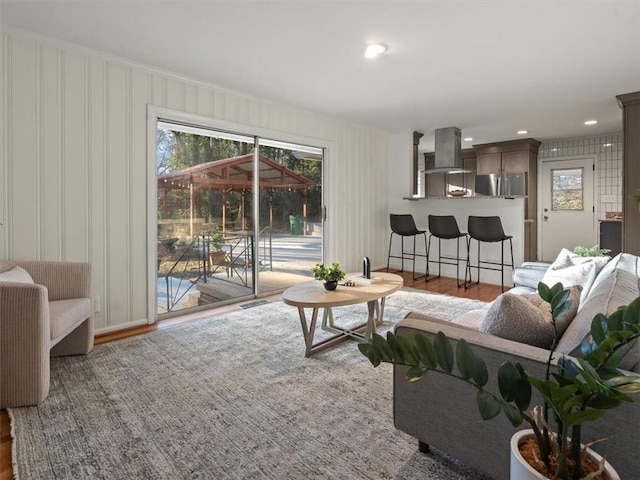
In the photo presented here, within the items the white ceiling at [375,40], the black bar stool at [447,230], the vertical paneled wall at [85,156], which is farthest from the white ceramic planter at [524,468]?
the black bar stool at [447,230]

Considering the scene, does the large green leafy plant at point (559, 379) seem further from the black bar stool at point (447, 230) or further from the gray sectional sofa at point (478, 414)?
the black bar stool at point (447, 230)

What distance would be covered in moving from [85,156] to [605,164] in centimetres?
792

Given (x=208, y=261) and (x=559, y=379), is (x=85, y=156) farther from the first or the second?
(x=559, y=379)

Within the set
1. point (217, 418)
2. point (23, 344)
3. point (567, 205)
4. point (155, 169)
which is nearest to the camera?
point (217, 418)

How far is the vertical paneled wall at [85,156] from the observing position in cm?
269

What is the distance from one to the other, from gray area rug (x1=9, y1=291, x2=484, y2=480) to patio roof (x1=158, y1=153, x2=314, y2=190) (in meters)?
1.64

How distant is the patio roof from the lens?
3730 millimetres

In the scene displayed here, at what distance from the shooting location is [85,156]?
3.00 m

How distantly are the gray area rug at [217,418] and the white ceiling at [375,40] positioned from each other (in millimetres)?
2343

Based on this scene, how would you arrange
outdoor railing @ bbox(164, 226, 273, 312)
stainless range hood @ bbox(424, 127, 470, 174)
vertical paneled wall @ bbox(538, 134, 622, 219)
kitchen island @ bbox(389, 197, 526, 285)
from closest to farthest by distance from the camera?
1. outdoor railing @ bbox(164, 226, 273, 312)
2. kitchen island @ bbox(389, 197, 526, 285)
3. stainless range hood @ bbox(424, 127, 470, 174)
4. vertical paneled wall @ bbox(538, 134, 622, 219)

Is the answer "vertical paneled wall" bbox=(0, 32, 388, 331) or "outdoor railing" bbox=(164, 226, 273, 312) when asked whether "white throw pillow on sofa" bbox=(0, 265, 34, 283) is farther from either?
"outdoor railing" bbox=(164, 226, 273, 312)

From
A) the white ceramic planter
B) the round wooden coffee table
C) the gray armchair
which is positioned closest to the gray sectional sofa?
the white ceramic planter

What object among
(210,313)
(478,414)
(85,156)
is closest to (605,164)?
(210,313)

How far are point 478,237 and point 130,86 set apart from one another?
427cm
